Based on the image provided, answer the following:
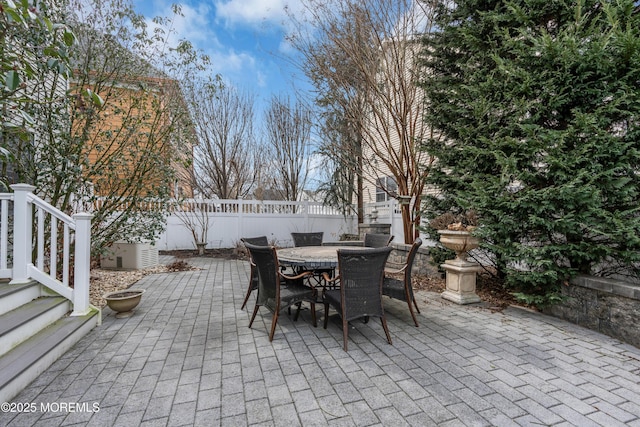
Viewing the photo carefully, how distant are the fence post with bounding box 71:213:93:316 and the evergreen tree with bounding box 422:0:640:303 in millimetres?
4948

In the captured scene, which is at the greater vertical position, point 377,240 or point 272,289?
point 377,240

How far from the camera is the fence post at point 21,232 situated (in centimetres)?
313

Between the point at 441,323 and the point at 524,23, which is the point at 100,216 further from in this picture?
the point at 524,23

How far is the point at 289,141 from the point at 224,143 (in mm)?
2396

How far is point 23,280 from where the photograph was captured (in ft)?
10.4

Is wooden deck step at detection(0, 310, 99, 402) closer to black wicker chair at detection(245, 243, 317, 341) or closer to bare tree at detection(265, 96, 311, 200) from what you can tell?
black wicker chair at detection(245, 243, 317, 341)

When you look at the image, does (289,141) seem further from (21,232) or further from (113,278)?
(21,232)

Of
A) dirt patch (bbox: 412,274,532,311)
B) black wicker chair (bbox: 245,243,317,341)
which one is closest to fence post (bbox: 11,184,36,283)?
black wicker chair (bbox: 245,243,317,341)

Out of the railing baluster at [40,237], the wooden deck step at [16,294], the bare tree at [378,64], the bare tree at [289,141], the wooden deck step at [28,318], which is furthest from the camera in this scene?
the bare tree at [289,141]

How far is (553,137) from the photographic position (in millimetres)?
3506

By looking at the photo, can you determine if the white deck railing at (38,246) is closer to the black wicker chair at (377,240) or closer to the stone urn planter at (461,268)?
the black wicker chair at (377,240)

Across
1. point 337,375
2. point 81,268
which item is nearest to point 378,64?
point 337,375

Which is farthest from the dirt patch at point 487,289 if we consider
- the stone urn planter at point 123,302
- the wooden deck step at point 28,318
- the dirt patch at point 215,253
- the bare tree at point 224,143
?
the bare tree at point 224,143

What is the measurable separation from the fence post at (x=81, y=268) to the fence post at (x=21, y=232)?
407 mm
